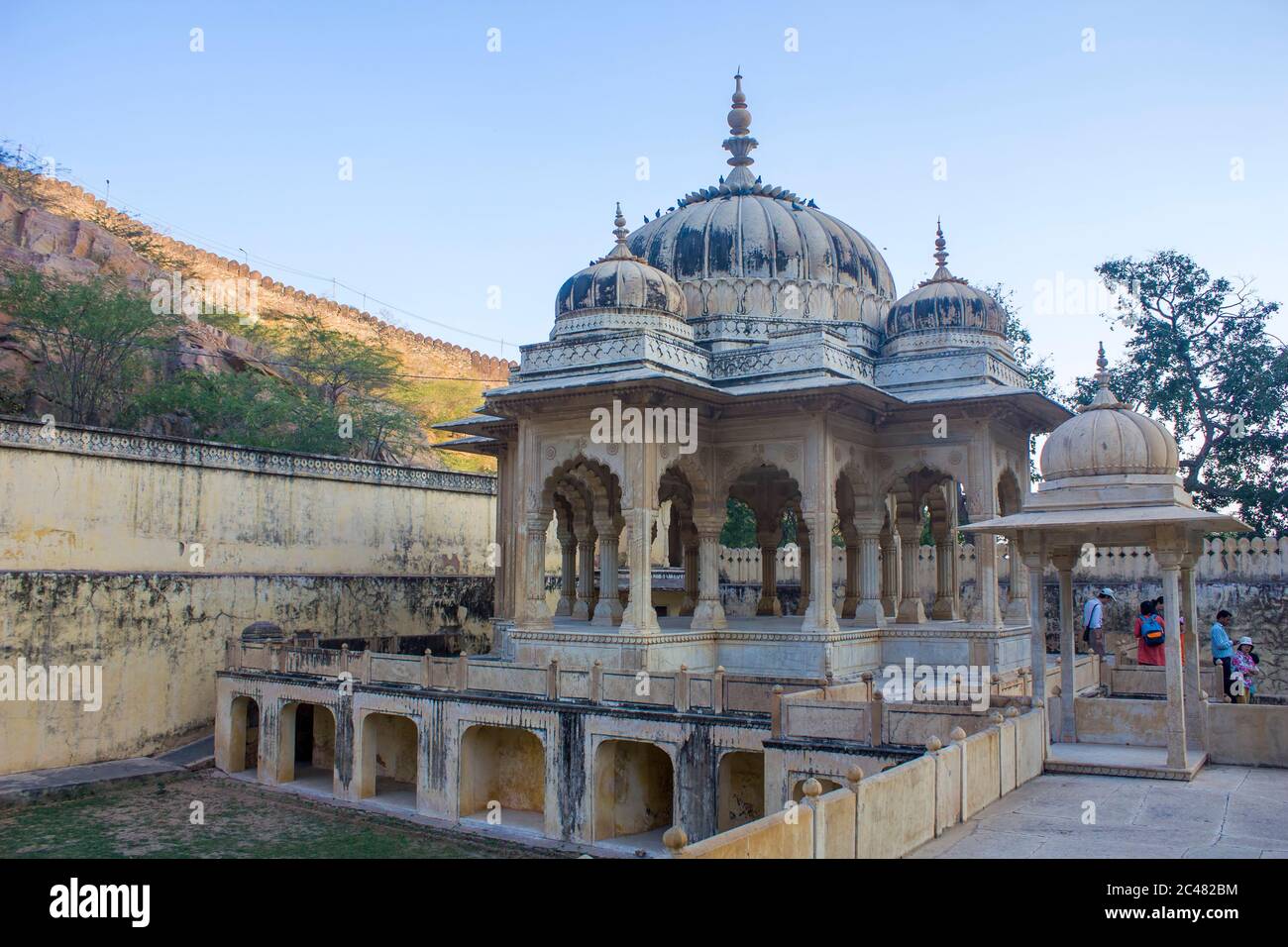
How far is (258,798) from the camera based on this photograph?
1831cm

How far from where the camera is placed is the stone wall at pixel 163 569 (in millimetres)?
18766

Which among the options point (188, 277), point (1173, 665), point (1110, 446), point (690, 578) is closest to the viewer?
point (1173, 665)

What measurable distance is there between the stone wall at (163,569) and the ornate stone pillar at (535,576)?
7.59 metres

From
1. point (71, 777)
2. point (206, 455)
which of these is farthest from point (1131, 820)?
point (206, 455)

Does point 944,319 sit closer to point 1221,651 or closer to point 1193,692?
point 1221,651

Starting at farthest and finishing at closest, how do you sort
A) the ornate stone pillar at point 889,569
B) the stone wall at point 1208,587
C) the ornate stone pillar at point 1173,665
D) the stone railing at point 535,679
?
the ornate stone pillar at point 889,569 < the stone wall at point 1208,587 < the stone railing at point 535,679 < the ornate stone pillar at point 1173,665

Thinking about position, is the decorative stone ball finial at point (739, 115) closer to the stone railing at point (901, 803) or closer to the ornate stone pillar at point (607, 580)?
the ornate stone pillar at point (607, 580)

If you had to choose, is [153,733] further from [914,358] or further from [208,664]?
[914,358]

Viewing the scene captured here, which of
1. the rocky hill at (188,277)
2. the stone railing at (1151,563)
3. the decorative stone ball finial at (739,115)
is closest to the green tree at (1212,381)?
the stone railing at (1151,563)

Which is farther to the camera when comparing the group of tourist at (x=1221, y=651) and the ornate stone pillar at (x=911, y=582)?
the ornate stone pillar at (x=911, y=582)

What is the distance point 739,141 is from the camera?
2289 cm

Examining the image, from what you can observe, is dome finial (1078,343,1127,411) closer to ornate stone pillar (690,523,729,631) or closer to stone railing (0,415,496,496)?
ornate stone pillar (690,523,729,631)

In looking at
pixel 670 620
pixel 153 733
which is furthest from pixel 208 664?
pixel 670 620

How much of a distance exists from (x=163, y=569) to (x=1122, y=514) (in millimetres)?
17417
